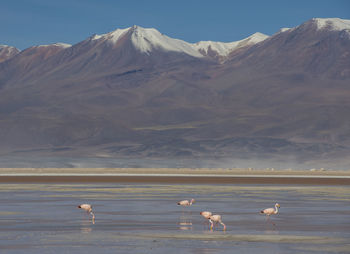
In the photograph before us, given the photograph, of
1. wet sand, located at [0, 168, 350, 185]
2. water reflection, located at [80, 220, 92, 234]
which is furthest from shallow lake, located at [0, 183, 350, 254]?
wet sand, located at [0, 168, 350, 185]

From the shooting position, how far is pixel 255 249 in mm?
22031

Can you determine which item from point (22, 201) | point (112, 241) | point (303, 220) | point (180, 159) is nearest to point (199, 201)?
point (22, 201)

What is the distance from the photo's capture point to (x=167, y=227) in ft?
92.0

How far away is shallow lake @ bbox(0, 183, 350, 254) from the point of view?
22.4 metres

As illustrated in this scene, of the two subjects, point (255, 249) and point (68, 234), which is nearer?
point (255, 249)

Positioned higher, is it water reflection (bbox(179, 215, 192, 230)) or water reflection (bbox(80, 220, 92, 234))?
water reflection (bbox(179, 215, 192, 230))

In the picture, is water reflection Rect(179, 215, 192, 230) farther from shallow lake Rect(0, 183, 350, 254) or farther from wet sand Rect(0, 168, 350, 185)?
wet sand Rect(0, 168, 350, 185)

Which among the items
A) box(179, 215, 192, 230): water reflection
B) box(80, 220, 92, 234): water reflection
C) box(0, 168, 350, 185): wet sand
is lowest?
box(80, 220, 92, 234): water reflection

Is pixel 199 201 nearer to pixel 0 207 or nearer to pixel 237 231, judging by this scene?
pixel 0 207

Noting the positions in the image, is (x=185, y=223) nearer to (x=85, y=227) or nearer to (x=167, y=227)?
(x=167, y=227)

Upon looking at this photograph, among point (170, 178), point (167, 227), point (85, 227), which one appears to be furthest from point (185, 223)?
point (170, 178)

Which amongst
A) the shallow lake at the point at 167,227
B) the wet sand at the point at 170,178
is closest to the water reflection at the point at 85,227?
the shallow lake at the point at 167,227

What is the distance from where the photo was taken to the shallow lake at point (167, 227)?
22.4 m

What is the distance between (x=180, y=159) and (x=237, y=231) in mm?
169476
